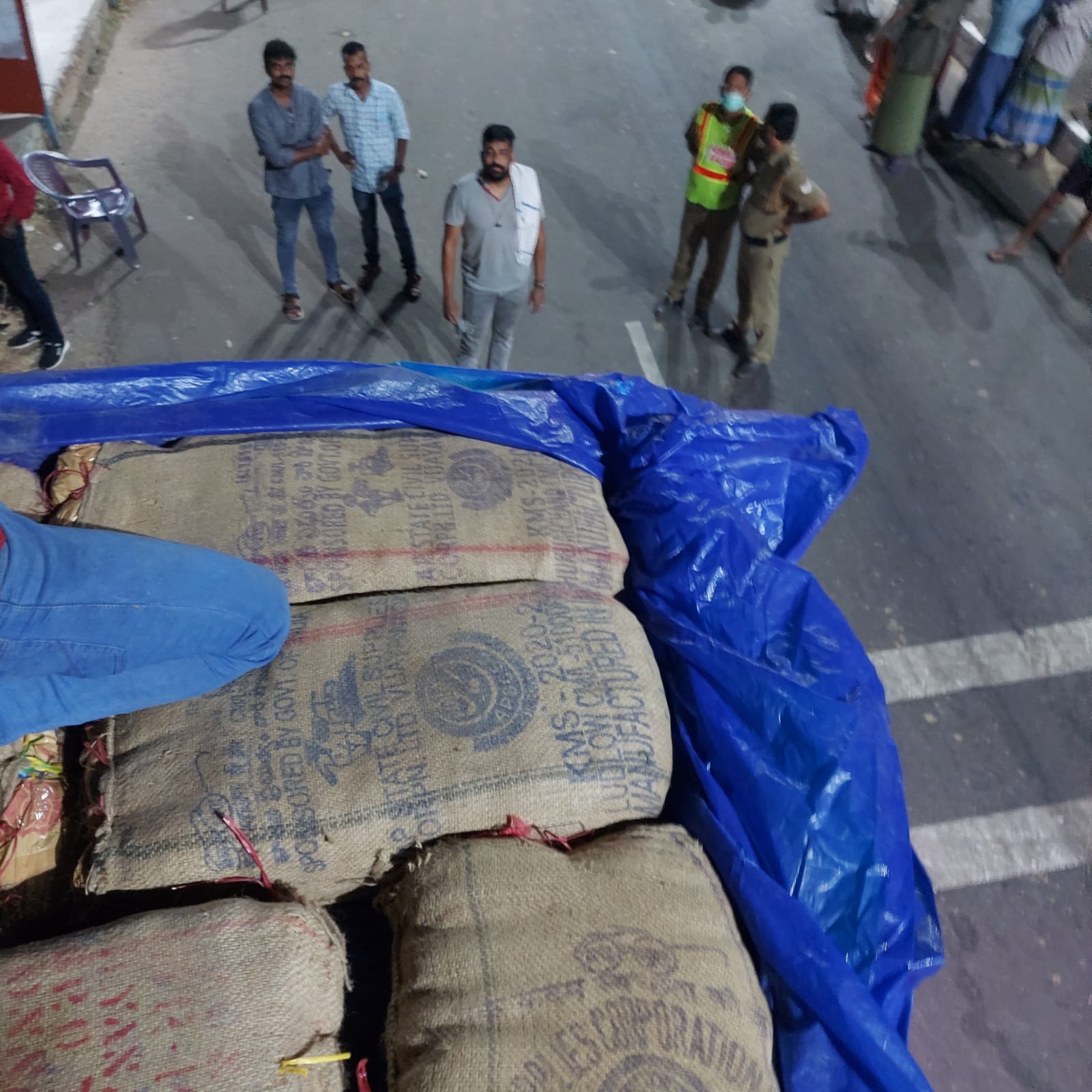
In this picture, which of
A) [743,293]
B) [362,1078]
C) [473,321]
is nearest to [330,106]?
[473,321]

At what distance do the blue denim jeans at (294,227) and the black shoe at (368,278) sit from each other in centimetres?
23

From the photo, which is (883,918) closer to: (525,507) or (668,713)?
(668,713)

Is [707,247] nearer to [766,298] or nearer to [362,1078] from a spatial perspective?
[766,298]

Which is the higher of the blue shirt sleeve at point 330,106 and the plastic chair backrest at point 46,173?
the blue shirt sleeve at point 330,106

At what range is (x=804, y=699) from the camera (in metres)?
1.92

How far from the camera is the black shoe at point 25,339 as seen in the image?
369 cm

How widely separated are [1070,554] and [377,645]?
318cm

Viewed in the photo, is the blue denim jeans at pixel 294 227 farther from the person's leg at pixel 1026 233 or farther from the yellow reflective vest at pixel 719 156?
the person's leg at pixel 1026 233

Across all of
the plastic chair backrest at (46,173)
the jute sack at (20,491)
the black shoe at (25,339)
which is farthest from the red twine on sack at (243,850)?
the plastic chair backrest at (46,173)

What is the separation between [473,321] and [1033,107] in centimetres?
461

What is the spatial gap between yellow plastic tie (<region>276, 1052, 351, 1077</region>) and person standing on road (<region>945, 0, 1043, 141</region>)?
665 cm

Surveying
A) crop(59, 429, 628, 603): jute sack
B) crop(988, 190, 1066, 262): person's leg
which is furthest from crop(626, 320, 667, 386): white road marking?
crop(988, 190, 1066, 262): person's leg

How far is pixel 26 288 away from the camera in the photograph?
3.44 m

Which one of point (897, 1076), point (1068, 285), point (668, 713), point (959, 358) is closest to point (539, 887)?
point (668, 713)
